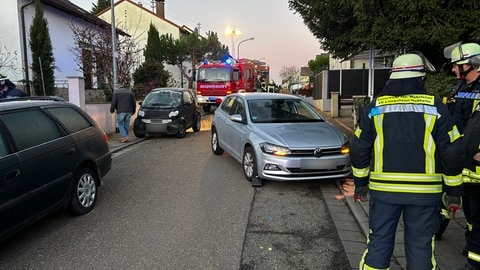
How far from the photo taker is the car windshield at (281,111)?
7582 mm

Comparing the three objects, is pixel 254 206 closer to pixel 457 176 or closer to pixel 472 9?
pixel 457 176

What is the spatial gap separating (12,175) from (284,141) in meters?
3.81

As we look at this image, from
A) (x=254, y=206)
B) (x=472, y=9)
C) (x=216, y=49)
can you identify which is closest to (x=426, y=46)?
(x=472, y=9)

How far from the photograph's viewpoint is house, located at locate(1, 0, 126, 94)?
17.0 metres

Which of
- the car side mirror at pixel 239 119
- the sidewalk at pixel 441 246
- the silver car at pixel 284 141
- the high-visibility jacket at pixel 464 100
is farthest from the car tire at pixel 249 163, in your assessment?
the high-visibility jacket at pixel 464 100

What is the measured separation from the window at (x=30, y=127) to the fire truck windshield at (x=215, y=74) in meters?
17.0

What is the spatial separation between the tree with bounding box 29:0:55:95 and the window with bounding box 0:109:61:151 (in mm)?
12777

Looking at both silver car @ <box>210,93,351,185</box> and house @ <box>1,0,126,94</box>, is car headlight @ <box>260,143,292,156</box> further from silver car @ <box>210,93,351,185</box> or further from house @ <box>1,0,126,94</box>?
house @ <box>1,0,126,94</box>

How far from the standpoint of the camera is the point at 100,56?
18.6 m

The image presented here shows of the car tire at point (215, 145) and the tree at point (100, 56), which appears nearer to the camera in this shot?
the car tire at point (215, 145)

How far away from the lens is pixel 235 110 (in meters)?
8.58

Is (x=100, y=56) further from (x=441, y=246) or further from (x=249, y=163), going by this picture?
(x=441, y=246)

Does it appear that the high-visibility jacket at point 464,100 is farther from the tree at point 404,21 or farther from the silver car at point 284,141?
the tree at point 404,21

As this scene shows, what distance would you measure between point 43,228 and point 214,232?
2.10m
